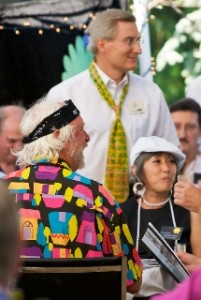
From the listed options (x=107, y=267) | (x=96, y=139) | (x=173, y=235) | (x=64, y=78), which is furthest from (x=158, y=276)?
(x=64, y=78)

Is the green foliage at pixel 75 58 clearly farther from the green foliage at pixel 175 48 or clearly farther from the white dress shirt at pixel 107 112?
the white dress shirt at pixel 107 112

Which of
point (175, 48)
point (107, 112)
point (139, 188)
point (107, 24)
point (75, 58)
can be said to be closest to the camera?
point (139, 188)

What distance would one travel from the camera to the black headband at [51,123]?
574 cm

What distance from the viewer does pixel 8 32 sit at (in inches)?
368

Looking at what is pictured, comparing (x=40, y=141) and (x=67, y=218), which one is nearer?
(x=67, y=218)

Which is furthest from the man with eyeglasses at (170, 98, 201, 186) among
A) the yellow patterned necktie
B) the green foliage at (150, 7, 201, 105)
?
the yellow patterned necktie

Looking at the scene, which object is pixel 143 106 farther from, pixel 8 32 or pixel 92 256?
pixel 92 256

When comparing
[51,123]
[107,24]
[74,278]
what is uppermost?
[107,24]

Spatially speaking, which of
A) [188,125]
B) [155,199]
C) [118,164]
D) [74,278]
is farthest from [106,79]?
[74,278]

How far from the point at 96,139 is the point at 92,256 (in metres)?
2.92

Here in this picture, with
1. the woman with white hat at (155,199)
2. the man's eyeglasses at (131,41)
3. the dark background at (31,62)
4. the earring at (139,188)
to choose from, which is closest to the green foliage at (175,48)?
the dark background at (31,62)

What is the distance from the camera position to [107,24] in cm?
858

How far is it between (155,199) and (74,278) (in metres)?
2.13

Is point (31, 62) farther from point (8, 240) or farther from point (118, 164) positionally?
point (8, 240)
